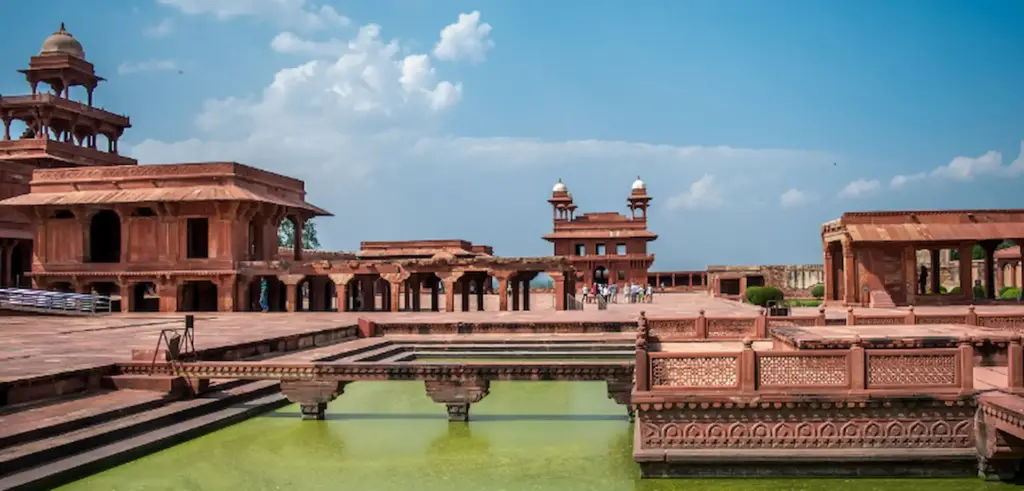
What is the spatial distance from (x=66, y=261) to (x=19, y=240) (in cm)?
487

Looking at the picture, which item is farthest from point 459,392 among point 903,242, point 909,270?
point 909,270

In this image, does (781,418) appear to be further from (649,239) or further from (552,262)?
(649,239)

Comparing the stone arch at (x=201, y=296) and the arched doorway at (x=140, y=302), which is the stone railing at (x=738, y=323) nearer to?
the stone arch at (x=201, y=296)

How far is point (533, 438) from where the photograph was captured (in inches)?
404

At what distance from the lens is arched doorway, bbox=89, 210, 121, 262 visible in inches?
1304

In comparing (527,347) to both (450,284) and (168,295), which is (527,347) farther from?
(168,295)

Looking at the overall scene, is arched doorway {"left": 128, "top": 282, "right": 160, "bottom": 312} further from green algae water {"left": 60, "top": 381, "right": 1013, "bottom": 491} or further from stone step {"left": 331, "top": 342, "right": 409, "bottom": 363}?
green algae water {"left": 60, "top": 381, "right": 1013, "bottom": 491}

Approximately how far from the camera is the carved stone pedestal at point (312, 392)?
10.9 m

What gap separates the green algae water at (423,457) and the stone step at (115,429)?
1.62 feet

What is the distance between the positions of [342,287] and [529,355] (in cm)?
1319

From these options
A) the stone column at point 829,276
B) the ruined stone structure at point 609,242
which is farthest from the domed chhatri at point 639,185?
the stone column at point 829,276

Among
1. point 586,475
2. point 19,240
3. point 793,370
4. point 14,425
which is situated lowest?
point 586,475

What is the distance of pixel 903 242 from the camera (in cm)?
2789

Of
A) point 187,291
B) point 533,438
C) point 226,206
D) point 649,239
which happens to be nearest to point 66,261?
point 187,291
